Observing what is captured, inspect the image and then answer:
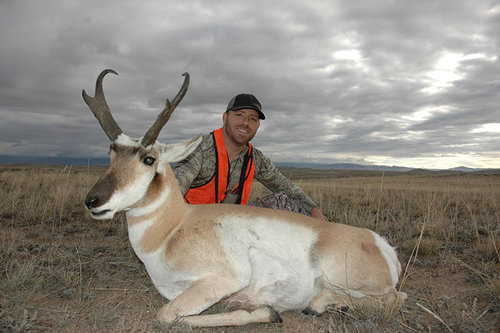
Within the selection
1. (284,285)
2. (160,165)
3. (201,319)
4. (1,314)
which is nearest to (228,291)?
(201,319)

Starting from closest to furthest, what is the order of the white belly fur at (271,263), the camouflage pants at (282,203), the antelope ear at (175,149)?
1. the white belly fur at (271,263)
2. the antelope ear at (175,149)
3. the camouflage pants at (282,203)

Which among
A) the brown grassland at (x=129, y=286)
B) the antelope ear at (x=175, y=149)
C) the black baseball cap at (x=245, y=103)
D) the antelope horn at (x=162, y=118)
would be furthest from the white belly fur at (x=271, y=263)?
the black baseball cap at (x=245, y=103)

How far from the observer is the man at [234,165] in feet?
18.7

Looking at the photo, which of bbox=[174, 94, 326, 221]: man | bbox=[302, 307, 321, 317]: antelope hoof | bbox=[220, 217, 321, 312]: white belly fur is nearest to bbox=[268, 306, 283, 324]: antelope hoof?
bbox=[220, 217, 321, 312]: white belly fur

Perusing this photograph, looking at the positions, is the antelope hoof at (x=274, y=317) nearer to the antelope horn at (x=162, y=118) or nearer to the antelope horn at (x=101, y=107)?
the antelope horn at (x=162, y=118)

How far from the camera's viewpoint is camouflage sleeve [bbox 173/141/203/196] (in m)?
4.90

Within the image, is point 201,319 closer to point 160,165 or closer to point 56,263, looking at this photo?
point 160,165

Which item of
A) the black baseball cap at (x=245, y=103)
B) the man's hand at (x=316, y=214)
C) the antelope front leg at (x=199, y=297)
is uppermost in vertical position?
the black baseball cap at (x=245, y=103)

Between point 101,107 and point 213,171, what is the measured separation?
2.39 m

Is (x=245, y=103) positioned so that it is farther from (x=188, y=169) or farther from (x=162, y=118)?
(x=162, y=118)

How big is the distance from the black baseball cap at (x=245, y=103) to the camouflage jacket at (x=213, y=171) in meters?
0.68

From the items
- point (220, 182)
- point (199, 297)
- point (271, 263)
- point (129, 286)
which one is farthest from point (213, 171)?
point (199, 297)

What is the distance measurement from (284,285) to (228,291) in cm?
59

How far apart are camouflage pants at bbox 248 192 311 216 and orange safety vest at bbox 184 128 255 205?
420 millimetres
